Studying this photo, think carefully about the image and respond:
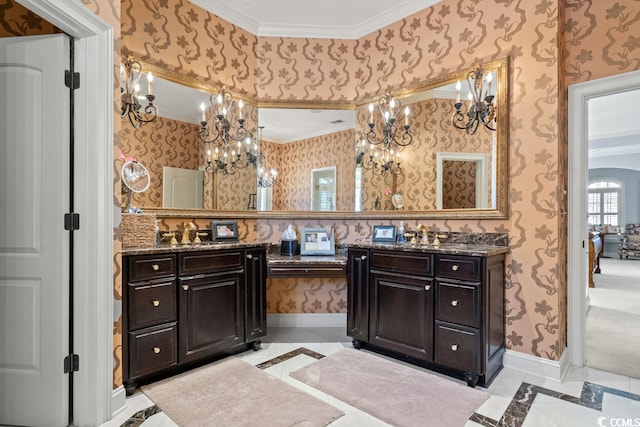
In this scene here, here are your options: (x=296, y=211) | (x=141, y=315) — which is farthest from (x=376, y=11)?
(x=141, y=315)

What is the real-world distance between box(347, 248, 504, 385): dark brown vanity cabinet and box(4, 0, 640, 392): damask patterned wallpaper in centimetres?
25

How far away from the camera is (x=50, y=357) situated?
6.08 ft

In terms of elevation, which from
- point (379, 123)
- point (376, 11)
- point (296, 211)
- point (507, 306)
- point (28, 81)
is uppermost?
point (376, 11)

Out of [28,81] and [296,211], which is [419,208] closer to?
[296,211]

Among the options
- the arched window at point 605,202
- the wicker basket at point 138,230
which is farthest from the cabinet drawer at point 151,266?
the arched window at point 605,202

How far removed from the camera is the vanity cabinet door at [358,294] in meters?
2.96

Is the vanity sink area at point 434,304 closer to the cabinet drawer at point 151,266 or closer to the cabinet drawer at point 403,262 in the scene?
the cabinet drawer at point 403,262

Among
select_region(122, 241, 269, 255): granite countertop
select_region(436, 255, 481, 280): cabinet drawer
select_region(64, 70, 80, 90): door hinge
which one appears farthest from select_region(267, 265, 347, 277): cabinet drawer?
select_region(64, 70, 80, 90): door hinge

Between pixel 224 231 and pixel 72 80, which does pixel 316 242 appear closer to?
pixel 224 231

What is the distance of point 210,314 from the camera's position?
8.63 ft

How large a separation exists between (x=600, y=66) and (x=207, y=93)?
3288 millimetres

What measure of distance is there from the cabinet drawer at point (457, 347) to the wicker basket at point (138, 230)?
2234 mm

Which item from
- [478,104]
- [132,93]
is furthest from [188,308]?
[478,104]

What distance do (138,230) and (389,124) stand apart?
2.46m
